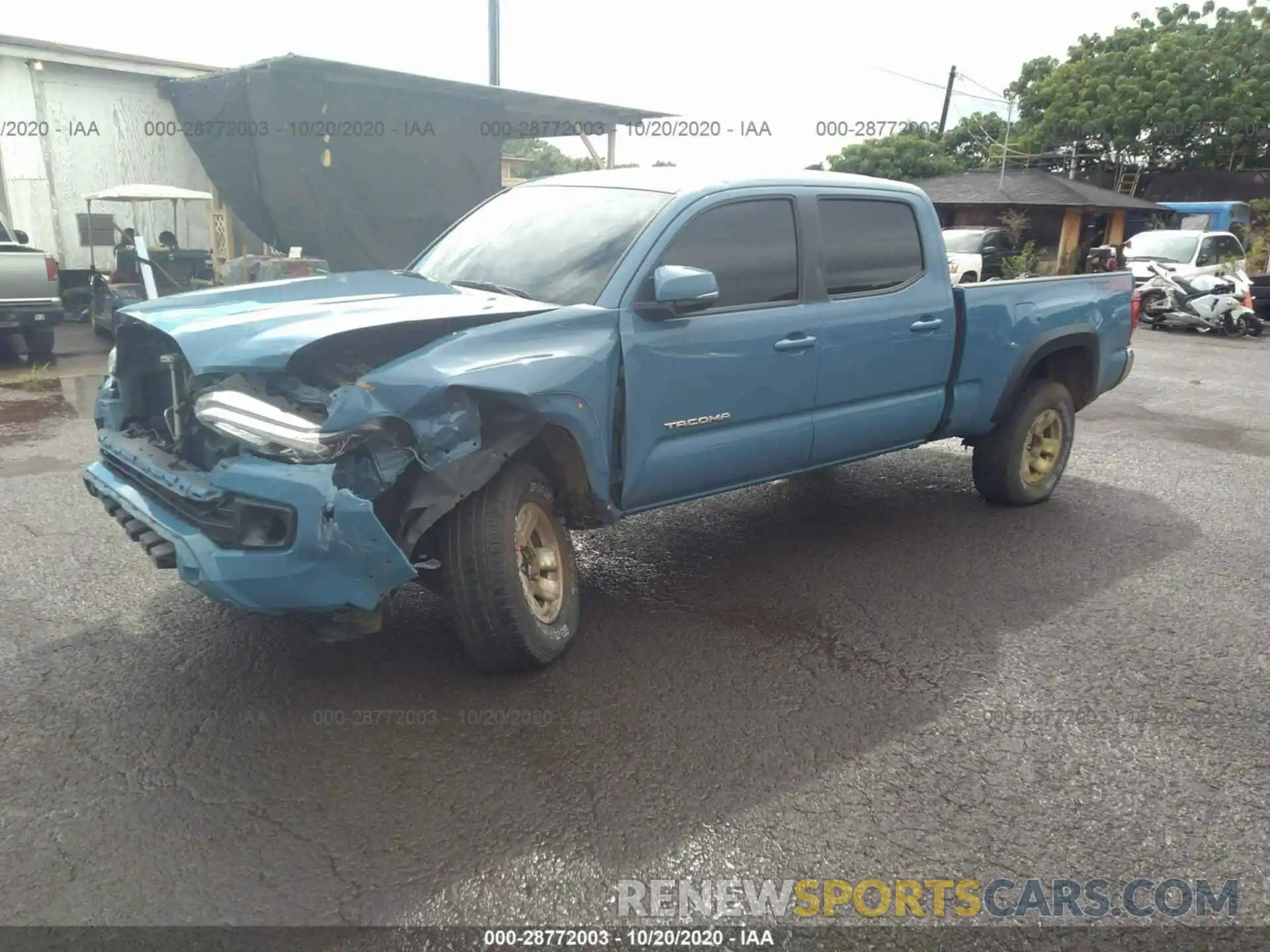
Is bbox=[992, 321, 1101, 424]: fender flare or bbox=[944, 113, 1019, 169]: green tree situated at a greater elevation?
bbox=[944, 113, 1019, 169]: green tree

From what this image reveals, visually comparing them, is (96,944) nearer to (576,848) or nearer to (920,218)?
(576,848)

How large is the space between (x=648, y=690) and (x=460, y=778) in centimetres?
87

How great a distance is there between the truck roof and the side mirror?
61 cm

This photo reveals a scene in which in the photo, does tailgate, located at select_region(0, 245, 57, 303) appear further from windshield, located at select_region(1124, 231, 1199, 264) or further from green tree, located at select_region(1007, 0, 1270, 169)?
green tree, located at select_region(1007, 0, 1270, 169)

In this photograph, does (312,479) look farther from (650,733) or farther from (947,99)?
(947,99)

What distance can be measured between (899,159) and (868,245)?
1372 inches

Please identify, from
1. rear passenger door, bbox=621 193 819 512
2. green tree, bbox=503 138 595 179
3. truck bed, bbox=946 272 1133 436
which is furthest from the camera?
green tree, bbox=503 138 595 179

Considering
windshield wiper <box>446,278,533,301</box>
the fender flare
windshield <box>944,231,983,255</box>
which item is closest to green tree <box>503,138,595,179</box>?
windshield <box>944,231,983,255</box>

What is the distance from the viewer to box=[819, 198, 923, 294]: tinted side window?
15.8 ft

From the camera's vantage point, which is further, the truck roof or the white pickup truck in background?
A: the white pickup truck in background

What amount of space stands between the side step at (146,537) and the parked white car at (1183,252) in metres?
18.6

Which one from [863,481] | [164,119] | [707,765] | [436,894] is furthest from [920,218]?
[164,119]

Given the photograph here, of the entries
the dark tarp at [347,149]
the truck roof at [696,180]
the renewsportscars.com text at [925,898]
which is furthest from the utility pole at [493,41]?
the renewsportscars.com text at [925,898]

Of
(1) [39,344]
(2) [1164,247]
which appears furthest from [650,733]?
(2) [1164,247]
